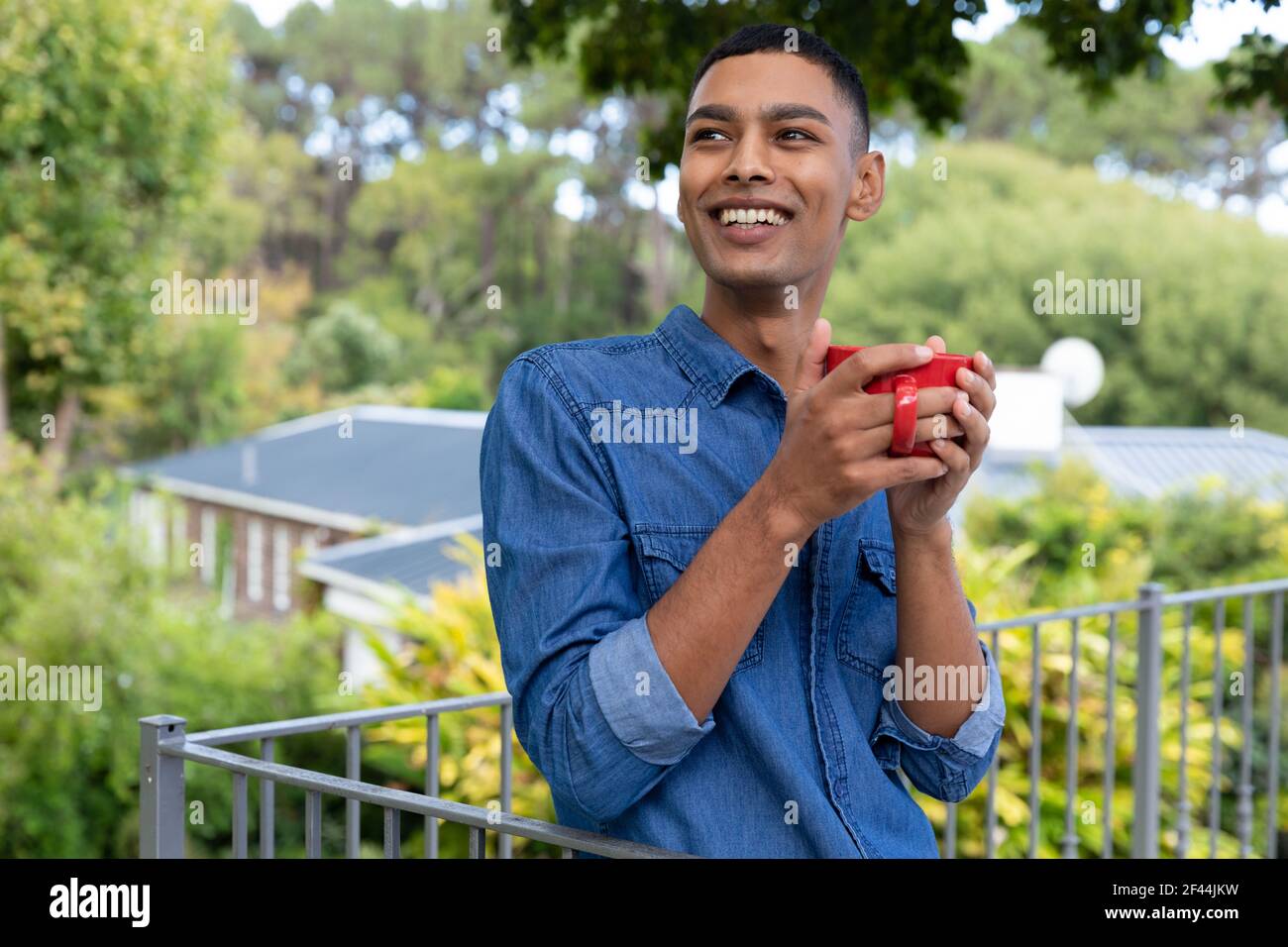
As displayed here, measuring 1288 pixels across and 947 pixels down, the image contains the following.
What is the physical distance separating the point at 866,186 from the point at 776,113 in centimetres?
19

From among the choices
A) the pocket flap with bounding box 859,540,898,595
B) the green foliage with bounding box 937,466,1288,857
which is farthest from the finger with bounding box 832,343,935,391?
the green foliage with bounding box 937,466,1288,857

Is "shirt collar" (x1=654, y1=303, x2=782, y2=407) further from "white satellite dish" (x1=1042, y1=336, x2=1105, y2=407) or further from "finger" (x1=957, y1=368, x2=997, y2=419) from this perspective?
"white satellite dish" (x1=1042, y1=336, x2=1105, y2=407)

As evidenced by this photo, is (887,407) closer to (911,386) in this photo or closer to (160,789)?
(911,386)

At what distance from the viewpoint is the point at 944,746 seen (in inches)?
53.2

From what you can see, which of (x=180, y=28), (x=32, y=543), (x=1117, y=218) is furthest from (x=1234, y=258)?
(x=32, y=543)

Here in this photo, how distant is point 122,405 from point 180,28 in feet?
28.3

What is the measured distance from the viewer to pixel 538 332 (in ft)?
94.6

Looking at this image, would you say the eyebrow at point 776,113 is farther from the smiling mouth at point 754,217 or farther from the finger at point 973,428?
the finger at point 973,428

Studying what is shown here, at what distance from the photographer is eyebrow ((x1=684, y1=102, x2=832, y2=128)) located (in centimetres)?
130

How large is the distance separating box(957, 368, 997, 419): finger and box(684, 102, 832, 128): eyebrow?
1.11ft

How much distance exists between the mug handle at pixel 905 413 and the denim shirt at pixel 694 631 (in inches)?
9.0

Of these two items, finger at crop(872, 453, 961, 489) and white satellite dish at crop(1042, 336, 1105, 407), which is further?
white satellite dish at crop(1042, 336, 1105, 407)

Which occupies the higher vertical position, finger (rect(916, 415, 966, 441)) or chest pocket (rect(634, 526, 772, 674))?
finger (rect(916, 415, 966, 441))
